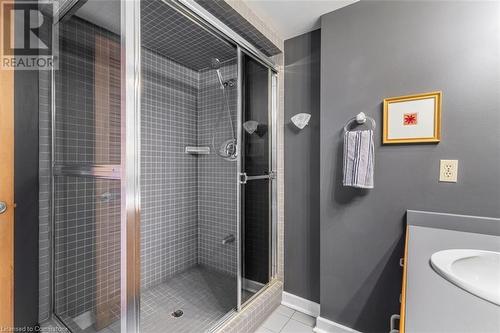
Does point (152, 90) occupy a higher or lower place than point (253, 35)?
lower

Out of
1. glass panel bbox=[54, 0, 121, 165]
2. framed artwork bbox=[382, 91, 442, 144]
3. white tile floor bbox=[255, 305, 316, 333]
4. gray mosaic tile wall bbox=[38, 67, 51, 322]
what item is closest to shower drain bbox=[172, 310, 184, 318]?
white tile floor bbox=[255, 305, 316, 333]

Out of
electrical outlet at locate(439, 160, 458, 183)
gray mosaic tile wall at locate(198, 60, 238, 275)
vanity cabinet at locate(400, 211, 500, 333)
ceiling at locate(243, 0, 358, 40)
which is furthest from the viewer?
gray mosaic tile wall at locate(198, 60, 238, 275)

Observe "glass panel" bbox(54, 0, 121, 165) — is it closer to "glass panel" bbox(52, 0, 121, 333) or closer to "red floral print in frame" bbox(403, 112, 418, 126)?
"glass panel" bbox(52, 0, 121, 333)

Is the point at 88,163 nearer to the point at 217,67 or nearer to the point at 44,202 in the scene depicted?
the point at 44,202

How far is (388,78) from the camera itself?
4.70ft

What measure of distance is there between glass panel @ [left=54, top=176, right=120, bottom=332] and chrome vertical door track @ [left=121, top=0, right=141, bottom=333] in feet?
0.23

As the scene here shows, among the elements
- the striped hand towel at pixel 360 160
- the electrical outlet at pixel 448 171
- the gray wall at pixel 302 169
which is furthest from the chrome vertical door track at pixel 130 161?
the electrical outlet at pixel 448 171

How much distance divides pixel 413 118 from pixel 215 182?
1.73 metres

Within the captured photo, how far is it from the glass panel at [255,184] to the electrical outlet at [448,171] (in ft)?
4.04

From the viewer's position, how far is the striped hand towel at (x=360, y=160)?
1416 millimetres

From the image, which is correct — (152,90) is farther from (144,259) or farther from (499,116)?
(499,116)

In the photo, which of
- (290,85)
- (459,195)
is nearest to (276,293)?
(459,195)

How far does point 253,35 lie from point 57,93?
1.43 m

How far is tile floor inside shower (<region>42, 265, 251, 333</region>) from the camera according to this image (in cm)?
156
